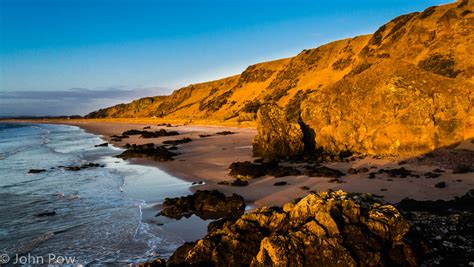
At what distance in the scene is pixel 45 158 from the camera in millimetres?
Answer: 30281

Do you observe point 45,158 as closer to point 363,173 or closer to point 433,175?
point 363,173

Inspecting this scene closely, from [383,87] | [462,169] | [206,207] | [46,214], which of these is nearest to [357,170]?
[462,169]

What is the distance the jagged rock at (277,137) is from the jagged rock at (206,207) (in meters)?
9.53

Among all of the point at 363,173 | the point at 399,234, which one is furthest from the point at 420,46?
the point at 399,234

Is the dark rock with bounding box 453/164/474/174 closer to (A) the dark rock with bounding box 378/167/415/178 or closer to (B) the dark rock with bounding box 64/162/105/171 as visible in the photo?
(A) the dark rock with bounding box 378/167/415/178

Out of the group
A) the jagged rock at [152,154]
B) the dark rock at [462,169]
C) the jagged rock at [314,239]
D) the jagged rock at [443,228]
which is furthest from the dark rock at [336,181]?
the jagged rock at [152,154]

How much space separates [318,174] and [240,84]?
81.5 meters

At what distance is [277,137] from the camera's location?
2244cm

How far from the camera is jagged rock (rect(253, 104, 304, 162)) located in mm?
22172

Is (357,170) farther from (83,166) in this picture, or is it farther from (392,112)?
(83,166)

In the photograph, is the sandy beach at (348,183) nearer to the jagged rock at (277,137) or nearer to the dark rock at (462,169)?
the dark rock at (462,169)

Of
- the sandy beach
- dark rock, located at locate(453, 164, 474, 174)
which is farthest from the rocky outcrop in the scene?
dark rock, located at locate(453, 164, 474, 174)

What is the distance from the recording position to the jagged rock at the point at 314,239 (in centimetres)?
655

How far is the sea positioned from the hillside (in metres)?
11.2
